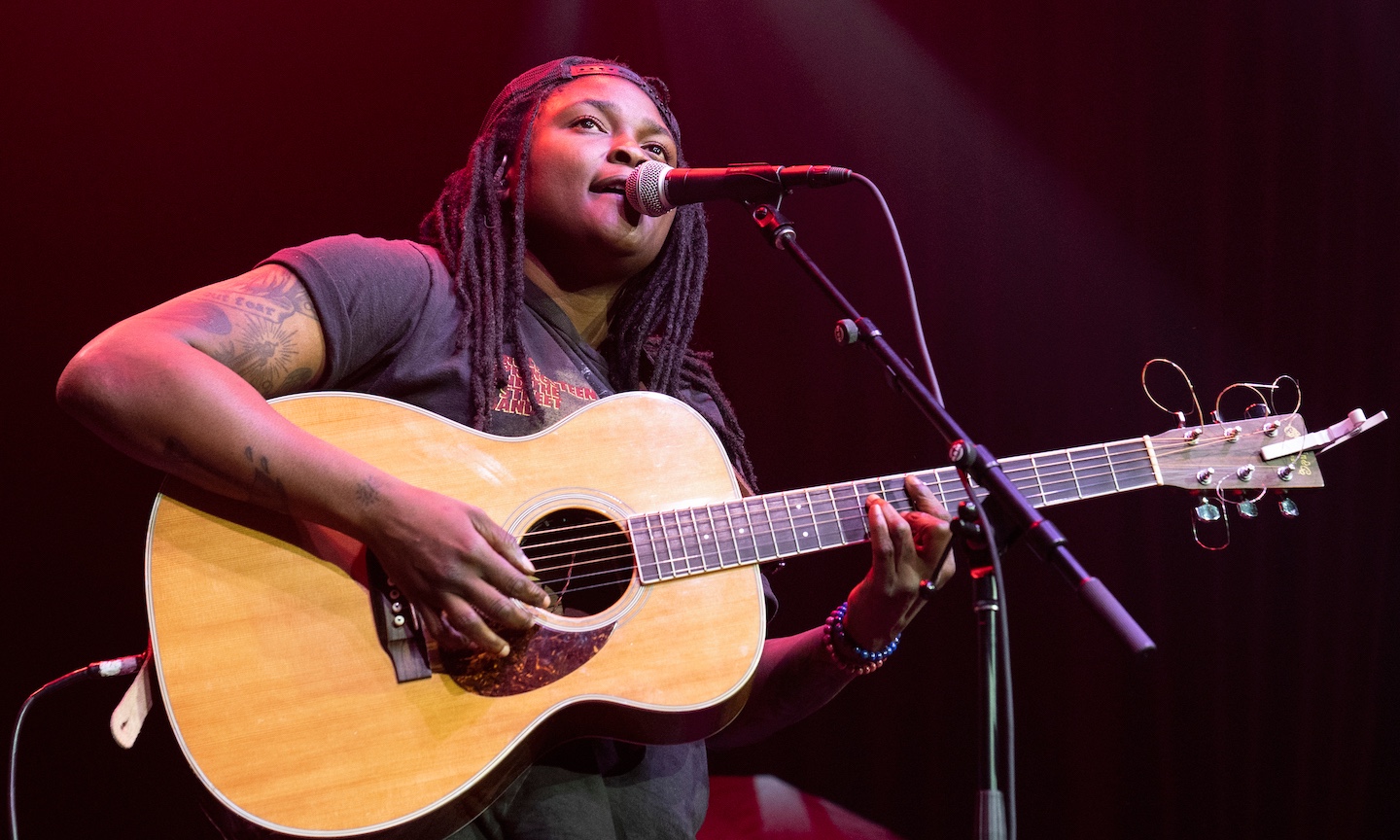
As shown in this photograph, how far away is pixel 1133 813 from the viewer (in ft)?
11.7

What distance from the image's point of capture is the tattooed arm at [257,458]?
1759mm

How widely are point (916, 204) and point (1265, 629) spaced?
2.10 metres

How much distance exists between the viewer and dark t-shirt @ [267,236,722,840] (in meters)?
2.00

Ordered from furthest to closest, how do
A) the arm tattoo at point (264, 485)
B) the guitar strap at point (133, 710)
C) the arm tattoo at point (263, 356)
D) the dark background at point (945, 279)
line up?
the dark background at point (945, 279) → the arm tattoo at point (263, 356) → the arm tattoo at point (264, 485) → the guitar strap at point (133, 710)

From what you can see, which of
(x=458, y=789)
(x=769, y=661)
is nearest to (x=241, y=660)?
(x=458, y=789)

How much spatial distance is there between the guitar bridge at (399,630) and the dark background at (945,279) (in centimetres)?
180

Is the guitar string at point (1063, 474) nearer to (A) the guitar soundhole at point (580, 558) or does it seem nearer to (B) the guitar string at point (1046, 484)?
(B) the guitar string at point (1046, 484)

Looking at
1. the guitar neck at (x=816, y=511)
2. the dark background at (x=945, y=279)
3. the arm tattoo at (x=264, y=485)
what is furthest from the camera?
the dark background at (x=945, y=279)

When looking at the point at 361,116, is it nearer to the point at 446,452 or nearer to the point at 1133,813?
the point at 446,452

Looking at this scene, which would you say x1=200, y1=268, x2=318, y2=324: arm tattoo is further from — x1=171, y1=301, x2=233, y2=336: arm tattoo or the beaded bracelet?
the beaded bracelet

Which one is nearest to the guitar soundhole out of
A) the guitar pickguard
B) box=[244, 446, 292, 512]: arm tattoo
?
the guitar pickguard

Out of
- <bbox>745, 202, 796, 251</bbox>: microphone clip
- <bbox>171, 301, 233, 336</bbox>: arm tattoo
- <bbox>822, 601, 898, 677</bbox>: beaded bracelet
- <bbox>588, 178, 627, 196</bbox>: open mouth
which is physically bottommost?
<bbox>822, 601, 898, 677</bbox>: beaded bracelet

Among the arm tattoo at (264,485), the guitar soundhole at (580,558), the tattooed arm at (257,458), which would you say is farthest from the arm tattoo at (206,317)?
the guitar soundhole at (580,558)

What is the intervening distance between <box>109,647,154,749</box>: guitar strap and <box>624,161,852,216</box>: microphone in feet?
4.72
